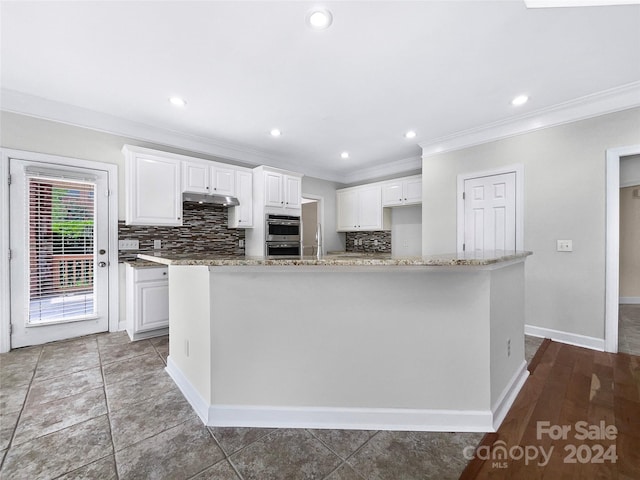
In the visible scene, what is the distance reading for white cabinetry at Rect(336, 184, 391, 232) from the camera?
500 centimetres

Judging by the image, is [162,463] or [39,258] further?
[39,258]

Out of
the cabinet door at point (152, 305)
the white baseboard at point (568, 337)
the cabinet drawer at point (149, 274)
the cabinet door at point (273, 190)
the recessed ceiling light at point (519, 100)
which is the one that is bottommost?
the white baseboard at point (568, 337)

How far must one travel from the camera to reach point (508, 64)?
2.18 metres

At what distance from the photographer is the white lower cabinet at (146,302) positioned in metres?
2.93

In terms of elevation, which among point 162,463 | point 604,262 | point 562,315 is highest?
point 604,262

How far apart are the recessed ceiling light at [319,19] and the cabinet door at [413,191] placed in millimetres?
3107

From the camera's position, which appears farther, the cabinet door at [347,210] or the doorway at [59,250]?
the cabinet door at [347,210]

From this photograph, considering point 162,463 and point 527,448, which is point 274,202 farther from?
point 527,448

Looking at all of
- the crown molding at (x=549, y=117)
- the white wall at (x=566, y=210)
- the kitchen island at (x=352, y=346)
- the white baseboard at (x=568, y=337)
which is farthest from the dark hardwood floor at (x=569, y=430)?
the crown molding at (x=549, y=117)

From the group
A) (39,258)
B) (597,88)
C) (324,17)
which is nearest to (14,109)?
(39,258)

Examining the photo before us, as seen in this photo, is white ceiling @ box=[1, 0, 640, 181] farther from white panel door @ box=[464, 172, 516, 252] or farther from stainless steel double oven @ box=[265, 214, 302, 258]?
stainless steel double oven @ box=[265, 214, 302, 258]

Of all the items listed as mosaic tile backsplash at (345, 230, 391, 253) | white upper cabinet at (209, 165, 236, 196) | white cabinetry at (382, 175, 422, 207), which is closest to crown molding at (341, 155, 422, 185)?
white cabinetry at (382, 175, 422, 207)

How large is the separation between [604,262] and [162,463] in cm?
390

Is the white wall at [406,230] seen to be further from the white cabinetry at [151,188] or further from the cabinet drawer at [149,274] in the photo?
the cabinet drawer at [149,274]
